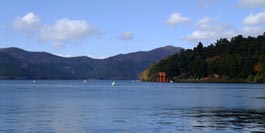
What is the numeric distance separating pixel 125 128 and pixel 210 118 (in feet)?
46.9

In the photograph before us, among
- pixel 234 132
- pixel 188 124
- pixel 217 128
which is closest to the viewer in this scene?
pixel 234 132

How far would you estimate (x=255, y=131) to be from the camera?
44844 millimetres

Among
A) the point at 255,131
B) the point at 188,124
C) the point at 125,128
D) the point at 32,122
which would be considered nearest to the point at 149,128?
the point at 125,128

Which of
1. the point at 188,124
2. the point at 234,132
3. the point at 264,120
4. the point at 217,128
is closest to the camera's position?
the point at 234,132

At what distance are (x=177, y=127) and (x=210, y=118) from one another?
10719 millimetres

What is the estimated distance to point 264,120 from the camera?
55.0 metres

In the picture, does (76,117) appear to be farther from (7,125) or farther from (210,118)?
(210,118)

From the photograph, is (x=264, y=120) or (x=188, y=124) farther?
(x=264, y=120)

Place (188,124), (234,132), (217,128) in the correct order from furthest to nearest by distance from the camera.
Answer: (188,124)
(217,128)
(234,132)

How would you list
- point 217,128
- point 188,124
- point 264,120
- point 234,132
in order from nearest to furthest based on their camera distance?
point 234,132 → point 217,128 → point 188,124 → point 264,120

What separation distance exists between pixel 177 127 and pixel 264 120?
37.6 feet

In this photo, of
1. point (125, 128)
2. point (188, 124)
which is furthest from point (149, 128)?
point (188, 124)

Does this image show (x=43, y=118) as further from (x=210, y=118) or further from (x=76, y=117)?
(x=210, y=118)

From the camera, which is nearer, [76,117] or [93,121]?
[93,121]
